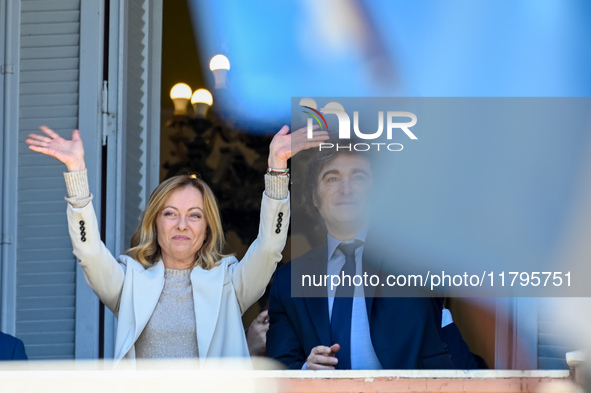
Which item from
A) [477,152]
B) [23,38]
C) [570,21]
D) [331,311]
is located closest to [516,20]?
[570,21]

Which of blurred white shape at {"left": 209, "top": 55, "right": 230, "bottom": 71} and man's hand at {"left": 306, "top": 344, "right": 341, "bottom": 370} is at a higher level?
blurred white shape at {"left": 209, "top": 55, "right": 230, "bottom": 71}

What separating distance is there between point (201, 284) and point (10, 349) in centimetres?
70

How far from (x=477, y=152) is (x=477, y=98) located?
10.7 inches

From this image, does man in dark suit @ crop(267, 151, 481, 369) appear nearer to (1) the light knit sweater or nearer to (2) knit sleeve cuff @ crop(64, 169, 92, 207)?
(1) the light knit sweater

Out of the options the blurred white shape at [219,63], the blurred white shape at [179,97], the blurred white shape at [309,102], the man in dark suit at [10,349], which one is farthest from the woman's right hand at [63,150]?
the blurred white shape at [219,63]

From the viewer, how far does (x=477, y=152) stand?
469cm

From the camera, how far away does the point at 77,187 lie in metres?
3.83

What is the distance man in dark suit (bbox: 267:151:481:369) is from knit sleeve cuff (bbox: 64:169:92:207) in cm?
82

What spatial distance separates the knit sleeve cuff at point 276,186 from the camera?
3846 mm

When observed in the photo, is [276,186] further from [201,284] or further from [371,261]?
[371,261]

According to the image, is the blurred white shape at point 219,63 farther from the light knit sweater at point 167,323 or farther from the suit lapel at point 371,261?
the light knit sweater at point 167,323

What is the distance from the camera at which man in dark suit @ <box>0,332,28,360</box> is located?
12.9 feet

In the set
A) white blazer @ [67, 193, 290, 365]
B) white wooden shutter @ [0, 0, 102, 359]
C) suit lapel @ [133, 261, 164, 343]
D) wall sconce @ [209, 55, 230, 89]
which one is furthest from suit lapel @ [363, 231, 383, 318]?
wall sconce @ [209, 55, 230, 89]

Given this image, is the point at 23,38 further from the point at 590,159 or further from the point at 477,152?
the point at 590,159
